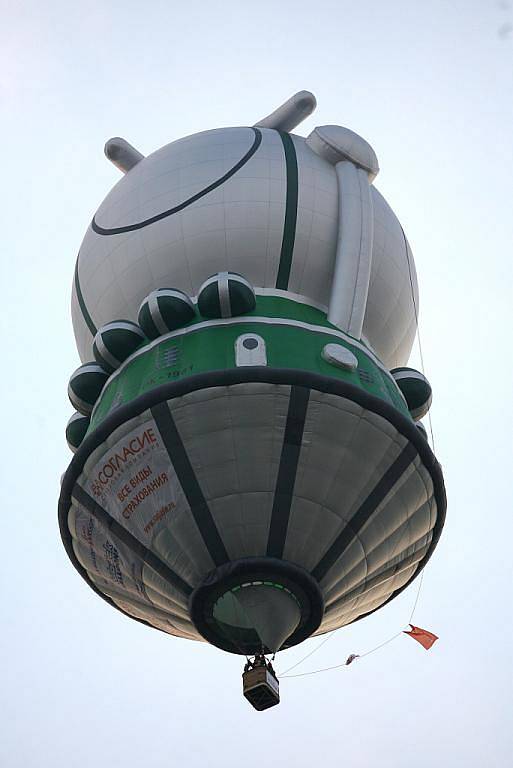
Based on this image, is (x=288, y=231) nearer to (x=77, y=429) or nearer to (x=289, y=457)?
(x=289, y=457)

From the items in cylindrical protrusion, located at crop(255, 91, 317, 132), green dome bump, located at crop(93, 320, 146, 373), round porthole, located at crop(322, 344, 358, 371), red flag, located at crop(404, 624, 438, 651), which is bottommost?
red flag, located at crop(404, 624, 438, 651)

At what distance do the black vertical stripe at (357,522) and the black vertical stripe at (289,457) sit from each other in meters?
0.94

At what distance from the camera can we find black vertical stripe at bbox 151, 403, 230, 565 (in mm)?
16547

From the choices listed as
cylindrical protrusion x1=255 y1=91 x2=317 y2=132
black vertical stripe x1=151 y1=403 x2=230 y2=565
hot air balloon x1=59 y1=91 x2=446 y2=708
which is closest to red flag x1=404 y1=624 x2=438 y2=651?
hot air balloon x1=59 y1=91 x2=446 y2=708

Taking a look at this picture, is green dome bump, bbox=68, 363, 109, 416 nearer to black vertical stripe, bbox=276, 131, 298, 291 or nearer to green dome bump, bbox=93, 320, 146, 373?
green dome bump, bbox=93, 320, 146, 373

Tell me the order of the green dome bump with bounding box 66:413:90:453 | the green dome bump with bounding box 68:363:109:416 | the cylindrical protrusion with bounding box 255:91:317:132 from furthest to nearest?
the cylindrical protrusion with bounding box 255:91:317:132
the green dome bump with bounding box 66:413:90:453
the green dome bump with bounding box 68:363:109:416

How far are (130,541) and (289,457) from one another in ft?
9.25

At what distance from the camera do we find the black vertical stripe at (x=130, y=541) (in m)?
17.0

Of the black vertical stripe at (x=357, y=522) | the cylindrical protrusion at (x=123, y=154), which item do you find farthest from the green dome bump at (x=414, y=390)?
the cylindrical protrusion at (x=123, y=154)

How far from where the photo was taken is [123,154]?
21.9m

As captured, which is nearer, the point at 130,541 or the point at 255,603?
the point at 255,603

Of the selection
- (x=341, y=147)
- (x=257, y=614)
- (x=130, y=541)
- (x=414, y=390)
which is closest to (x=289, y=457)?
(x=257, y=614)

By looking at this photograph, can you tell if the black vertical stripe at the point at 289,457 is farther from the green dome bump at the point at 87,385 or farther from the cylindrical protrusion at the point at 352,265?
the green dome bump at the point at 87,385

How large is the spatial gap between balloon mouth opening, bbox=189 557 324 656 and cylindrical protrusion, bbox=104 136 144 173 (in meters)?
8.90
